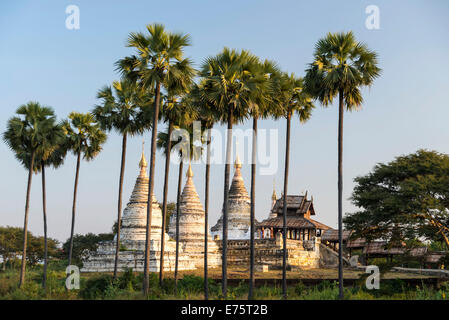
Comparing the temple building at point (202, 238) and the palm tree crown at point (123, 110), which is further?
the temple building at point (202, 238)

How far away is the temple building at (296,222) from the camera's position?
→ 61.7m

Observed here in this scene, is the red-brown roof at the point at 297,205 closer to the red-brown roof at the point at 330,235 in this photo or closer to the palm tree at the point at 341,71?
the red-brown roof at the point at 330,235

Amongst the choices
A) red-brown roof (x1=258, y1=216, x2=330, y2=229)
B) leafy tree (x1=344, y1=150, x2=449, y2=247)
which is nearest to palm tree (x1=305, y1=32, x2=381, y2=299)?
leafy tree (x1=344, y1=150, x2=449, y2=247)

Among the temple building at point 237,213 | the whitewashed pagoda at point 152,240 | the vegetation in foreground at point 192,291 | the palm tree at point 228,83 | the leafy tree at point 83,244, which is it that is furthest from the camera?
the leafy tree at point 83,244

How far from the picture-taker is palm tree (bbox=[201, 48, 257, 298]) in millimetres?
24219

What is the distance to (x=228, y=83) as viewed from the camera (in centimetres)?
2428

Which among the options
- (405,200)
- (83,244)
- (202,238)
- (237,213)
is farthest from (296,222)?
(83,244)

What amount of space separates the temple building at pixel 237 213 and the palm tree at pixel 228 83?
125ft

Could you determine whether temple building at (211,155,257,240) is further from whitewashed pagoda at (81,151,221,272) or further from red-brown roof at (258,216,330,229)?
whitewashed pagoda at (81,151,221,272)

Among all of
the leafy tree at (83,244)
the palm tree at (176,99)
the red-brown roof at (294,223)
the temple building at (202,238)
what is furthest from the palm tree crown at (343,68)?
the leafy tree at (83,244)

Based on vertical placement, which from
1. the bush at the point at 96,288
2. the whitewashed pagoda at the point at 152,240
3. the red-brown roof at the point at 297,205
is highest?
the red-brown roof at the point at 297,205

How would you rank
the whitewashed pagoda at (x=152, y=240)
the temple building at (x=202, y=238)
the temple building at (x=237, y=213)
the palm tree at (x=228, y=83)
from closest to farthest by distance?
the palm tree at (x=228, y=83), the whitewashed pagoda at (x=152, y=240), the temple building at (x=202, y=238), the temple building at (x=237, y=213)

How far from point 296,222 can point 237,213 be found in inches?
298
